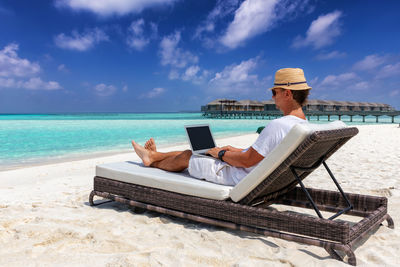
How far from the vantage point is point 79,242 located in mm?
2338

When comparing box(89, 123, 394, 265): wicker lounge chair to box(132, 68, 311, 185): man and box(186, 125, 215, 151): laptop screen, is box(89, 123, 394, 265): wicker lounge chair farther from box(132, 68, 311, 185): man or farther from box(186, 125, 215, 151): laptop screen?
box(186, 125, 215, 151): laptop screen

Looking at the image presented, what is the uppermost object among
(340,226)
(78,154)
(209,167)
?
(209,167)

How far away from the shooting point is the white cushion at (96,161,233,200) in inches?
99.3

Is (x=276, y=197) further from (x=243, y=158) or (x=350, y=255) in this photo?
(x=350, y=255)

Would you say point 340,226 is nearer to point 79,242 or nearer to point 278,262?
point 278,262

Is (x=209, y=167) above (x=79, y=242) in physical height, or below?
above

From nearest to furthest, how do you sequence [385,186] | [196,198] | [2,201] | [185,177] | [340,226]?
[340,226] → [196,198] → [185,177] → [2,201] → [385,186]

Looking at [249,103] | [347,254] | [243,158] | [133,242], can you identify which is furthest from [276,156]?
[249,103]

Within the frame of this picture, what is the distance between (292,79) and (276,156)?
2.12ft

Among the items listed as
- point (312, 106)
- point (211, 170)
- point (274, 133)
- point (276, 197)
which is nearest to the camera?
point (274, 133)

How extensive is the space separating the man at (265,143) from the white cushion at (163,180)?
10cm

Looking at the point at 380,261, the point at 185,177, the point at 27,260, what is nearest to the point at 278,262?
the point at 380,261

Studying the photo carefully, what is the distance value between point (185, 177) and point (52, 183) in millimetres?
2745

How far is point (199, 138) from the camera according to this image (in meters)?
3.09
